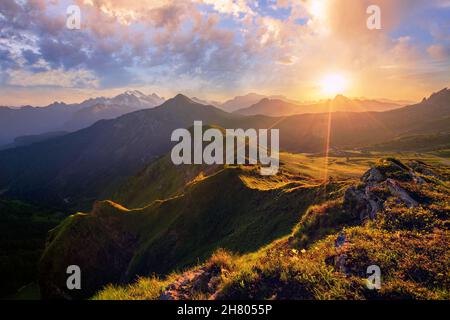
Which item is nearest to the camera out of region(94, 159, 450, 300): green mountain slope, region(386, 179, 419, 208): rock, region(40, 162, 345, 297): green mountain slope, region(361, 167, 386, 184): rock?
region(94, 159, 450, 300): green mountain slope

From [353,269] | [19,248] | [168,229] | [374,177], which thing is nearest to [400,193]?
[374,177]

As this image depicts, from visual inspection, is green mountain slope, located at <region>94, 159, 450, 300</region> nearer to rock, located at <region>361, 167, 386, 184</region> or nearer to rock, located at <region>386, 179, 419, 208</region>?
rock, located at <region>386, 179, 419, 208</region>

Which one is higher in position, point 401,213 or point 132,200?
point 401,213

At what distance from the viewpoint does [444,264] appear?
34.1 ft

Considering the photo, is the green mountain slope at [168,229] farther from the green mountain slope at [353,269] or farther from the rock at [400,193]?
the green mountain slope at [353,269]

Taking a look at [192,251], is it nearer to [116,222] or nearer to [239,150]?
[116,222]

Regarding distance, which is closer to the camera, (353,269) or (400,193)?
(353,269)

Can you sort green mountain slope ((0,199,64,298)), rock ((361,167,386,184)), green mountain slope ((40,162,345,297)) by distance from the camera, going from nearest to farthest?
1. rock ((361,167,386,184))
2. green mountain slope ((40,162,345,297))
3. green mountain slope ((0,199,64,298))

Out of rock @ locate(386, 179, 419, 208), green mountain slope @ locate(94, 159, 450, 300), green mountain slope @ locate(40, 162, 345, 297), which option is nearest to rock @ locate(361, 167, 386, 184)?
rock @ locate(386, 179, 419, 208)

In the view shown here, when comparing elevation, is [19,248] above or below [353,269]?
below

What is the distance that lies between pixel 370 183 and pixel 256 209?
21482 millimetres

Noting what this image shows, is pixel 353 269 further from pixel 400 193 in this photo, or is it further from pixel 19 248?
pixel 19 248

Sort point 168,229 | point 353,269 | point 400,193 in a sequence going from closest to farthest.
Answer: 1. point 353,269
2. point 400,193
3. point 168,229

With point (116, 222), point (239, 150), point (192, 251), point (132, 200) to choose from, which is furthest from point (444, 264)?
point (132, 200)
